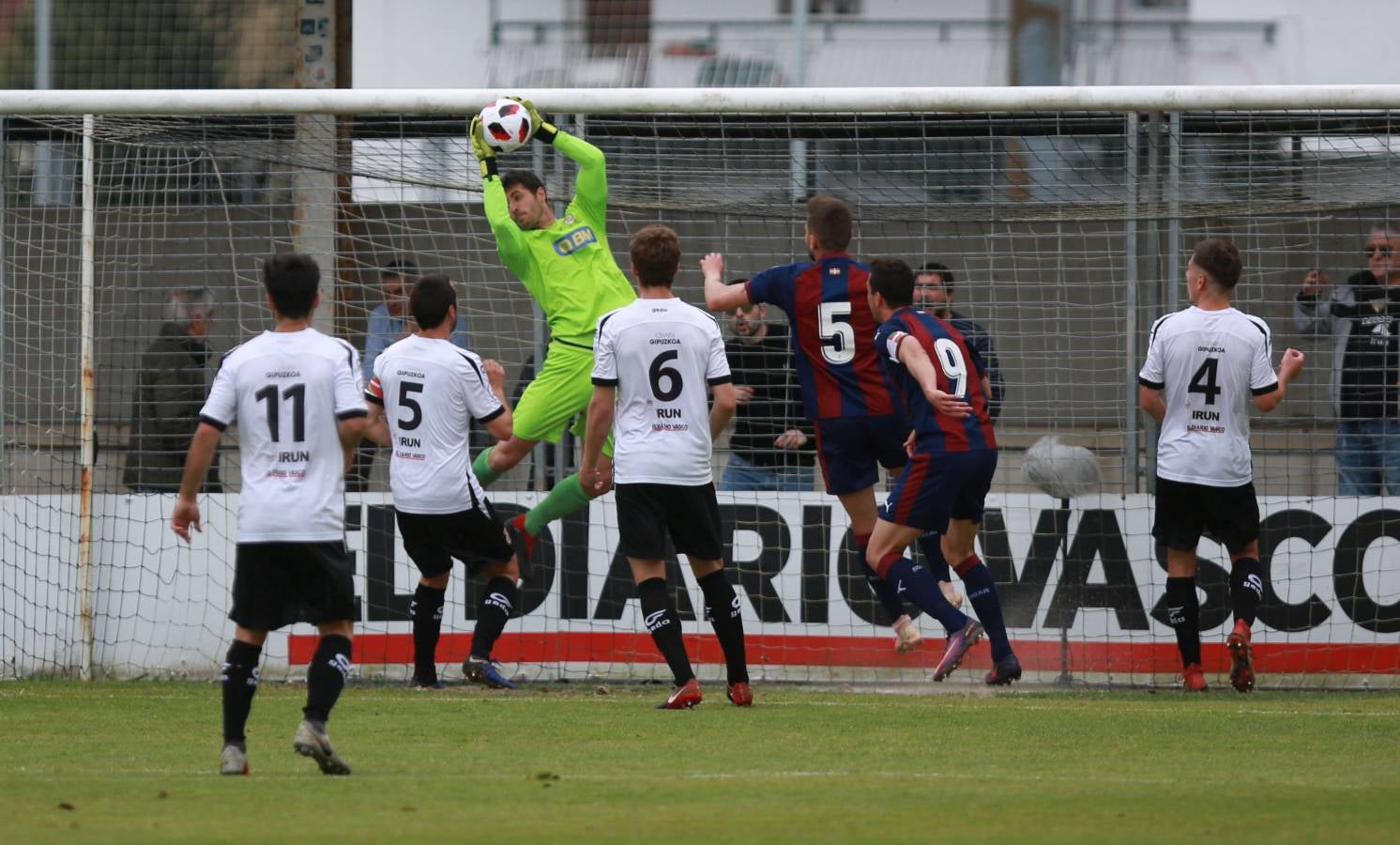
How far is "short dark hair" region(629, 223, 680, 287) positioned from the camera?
314 inches

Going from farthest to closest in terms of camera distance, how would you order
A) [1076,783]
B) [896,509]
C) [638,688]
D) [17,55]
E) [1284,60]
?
[17,55] → [1284,60] → [638,688] → [896,509] → [1076,783]

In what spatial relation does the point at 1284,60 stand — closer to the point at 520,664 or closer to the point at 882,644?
the point at 882,644

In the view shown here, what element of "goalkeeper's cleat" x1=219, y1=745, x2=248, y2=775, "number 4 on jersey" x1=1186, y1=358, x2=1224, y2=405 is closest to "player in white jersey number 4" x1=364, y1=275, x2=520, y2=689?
"goalkeeper's cleat" x1=219, y1=745, x2=248, y2=775

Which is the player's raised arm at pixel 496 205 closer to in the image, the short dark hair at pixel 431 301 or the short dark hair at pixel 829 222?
the short dark hair at pixel 431 301

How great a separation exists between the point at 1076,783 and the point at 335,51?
30.6 feet

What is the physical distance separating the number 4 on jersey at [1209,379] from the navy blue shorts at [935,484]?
1199 millimetres

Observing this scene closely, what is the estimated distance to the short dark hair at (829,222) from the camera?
8859mm

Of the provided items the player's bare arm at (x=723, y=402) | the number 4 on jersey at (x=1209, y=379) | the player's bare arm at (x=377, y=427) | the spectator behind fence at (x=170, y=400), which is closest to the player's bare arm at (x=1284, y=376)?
the number 4 on jersey at (x=1209, y=379)

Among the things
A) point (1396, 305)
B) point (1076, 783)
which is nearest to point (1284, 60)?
point (1396, 305)

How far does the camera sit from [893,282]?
28.4ft

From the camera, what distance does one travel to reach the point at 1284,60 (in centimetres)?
1512

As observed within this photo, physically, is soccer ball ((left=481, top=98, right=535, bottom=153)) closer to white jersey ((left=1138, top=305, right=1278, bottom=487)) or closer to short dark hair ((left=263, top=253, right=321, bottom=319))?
short dark hair ((left=263, top=253, right=321, bottom=319))

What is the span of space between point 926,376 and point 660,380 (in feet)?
4.39

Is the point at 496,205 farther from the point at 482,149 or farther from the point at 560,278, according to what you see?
→ the point at 560,278
